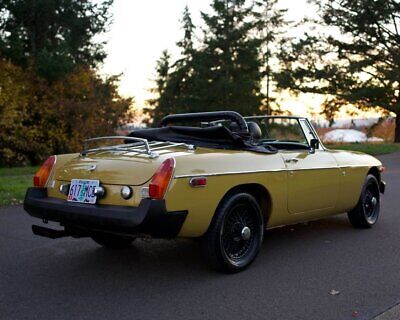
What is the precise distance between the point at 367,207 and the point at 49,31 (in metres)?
15.9

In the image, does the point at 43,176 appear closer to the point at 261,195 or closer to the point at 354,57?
the point at 261,195

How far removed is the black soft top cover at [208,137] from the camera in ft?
15.5

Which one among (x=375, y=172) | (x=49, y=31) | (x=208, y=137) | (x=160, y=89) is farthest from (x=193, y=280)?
(x=160, y=89)

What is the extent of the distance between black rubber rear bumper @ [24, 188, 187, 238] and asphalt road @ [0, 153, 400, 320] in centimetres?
47

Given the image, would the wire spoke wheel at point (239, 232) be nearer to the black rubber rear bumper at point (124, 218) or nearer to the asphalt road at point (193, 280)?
the asphalt road at point (193, 280)

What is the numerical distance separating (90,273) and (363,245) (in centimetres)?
294

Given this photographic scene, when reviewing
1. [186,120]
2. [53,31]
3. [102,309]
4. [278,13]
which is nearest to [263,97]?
[278,13]

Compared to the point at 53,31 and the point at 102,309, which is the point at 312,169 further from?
the point at 53,31

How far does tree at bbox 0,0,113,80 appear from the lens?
17188 mm

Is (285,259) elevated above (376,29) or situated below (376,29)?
below

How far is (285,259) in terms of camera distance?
4809 millimetres

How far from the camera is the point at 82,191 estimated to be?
4.22 metres

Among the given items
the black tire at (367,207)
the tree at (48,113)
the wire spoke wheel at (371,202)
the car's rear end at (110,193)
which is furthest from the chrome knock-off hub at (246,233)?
the tree at (48,113)

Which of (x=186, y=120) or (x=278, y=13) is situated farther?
(x=278, y=13)
